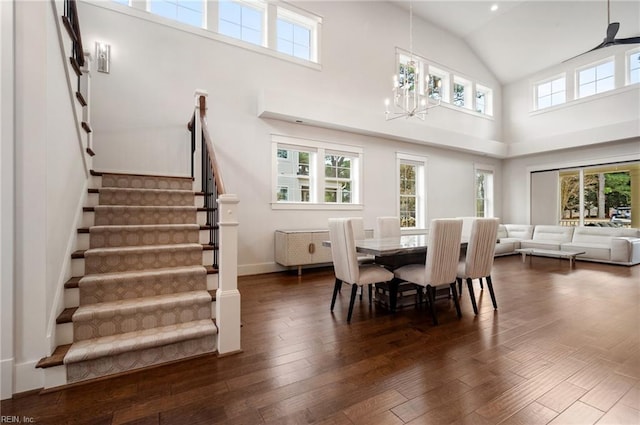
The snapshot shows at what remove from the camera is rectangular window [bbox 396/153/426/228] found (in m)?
6.84

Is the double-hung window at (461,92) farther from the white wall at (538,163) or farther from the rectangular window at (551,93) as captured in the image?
the white wall at (538,163)

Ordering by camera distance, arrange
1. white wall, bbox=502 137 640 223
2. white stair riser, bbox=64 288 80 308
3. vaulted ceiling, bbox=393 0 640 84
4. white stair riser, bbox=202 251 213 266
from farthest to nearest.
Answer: white wall, bbox=502 137 640 223, vaulted ceiling, bbox=393 0 640 84, white stair riser, bbox=202 251 213 266, white stair riser, bbox=64 288 80 308

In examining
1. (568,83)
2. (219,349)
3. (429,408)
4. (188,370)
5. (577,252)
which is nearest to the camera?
(429,408)

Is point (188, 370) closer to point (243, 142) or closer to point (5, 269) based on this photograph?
point (5, 269)

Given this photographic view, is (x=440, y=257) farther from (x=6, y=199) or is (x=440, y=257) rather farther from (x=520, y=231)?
(x=520, y=231)

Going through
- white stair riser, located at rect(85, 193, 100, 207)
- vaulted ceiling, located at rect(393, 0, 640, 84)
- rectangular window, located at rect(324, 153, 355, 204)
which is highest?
vaulted ceiling, located at rect(393, 0, 640, 84)

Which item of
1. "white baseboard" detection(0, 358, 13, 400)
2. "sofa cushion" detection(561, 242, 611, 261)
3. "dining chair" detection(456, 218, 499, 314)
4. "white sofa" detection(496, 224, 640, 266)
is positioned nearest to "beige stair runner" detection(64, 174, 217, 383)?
"white baseboard" detection(0, 358, 13, 400)

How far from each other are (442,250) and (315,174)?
3257mm

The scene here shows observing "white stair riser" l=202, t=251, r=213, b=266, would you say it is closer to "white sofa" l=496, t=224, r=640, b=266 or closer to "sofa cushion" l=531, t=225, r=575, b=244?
"white sofa" l=496, t=224, r=640, b=266

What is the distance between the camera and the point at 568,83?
745 centimetres

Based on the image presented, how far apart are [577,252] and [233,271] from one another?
23.8 feet

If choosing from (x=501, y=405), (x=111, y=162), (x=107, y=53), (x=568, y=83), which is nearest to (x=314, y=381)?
(x=501, y=405)

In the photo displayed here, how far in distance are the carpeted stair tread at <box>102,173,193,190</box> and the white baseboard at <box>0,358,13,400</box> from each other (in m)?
2.11

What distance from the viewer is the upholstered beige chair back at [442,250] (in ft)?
8.76
